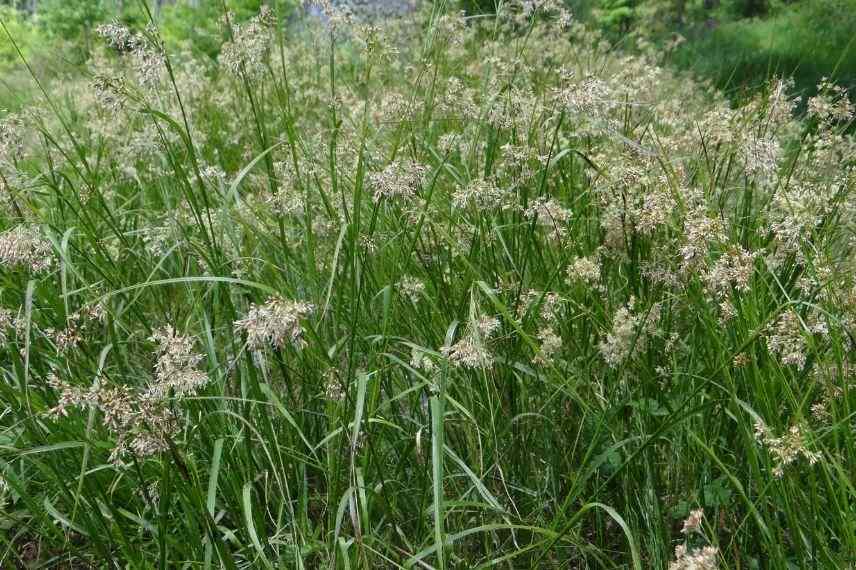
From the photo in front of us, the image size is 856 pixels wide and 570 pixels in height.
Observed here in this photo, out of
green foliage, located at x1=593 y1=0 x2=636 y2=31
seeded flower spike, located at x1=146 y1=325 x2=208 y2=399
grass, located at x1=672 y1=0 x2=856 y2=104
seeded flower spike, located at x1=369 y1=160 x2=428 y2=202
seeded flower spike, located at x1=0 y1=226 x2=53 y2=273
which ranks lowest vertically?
grass, located at x1=672 y1=0 x2=856 y2=104

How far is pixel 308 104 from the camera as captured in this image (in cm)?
502

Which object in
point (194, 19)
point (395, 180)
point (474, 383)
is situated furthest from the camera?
point (194, 19)

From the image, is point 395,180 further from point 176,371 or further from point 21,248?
point 21,248

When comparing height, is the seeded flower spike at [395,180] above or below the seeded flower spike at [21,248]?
below

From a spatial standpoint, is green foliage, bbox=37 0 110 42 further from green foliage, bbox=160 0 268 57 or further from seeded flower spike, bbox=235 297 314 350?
seeded flower spike, bbox=235 297 314 350

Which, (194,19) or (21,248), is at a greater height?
(21,248)

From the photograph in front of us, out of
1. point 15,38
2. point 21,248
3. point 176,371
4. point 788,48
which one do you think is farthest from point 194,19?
point 176,371

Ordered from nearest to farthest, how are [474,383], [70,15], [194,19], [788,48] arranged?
[474,383] < [788,48] < [194,19] < [70,15]

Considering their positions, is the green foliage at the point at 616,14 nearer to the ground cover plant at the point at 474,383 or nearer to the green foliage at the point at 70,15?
the ground cover plant at the point at 474,383

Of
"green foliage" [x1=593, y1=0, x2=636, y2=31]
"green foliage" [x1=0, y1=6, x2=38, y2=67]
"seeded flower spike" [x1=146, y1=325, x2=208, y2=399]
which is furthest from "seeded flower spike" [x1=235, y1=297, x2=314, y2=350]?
"green foliage" [x1=0, y1=6, x2=38, y2=67]

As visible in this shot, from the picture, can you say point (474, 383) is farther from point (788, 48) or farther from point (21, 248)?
point (788, 48)

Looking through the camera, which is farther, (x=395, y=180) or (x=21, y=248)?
(x=395, y=180)

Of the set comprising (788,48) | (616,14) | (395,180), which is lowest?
(788,48)

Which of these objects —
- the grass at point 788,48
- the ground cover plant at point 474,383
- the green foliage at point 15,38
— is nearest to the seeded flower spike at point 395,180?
the ground cover plant at point 474,383
